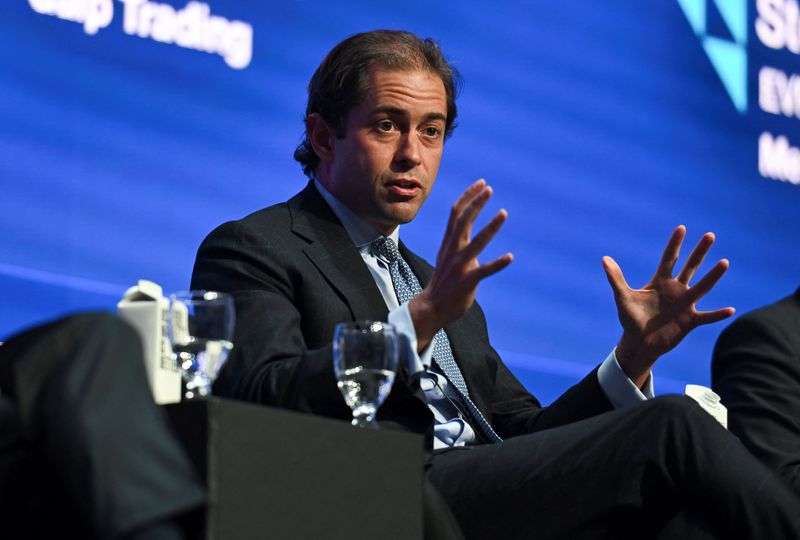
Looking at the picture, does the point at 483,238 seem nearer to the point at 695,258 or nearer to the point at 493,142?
the point at 695,258

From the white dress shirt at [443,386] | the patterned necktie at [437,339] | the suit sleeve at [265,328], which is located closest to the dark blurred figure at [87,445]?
the suit sleeve at [265,328]

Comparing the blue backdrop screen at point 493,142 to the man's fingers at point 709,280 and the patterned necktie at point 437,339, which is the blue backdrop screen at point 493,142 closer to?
the patterned necktie at point 437,339

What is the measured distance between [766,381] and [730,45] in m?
1.98

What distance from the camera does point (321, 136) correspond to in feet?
9.81

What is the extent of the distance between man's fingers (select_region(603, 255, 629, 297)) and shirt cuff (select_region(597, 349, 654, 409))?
127 millimetres

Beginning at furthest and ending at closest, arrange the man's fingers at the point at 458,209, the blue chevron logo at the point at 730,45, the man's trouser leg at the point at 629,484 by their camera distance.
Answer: the blue chevron logo at the point at 730,45 < the man's fingers at the point at 458,209 < the man's trouser leg at the point at 629,484

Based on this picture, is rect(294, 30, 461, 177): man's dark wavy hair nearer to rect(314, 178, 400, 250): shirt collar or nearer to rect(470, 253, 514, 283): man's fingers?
rect(314, 178, 400, 250): shirt collar

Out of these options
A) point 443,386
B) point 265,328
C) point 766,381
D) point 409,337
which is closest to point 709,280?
point 766,381

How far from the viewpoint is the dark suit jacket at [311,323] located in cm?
214

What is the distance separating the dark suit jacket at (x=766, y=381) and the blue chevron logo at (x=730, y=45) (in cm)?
165

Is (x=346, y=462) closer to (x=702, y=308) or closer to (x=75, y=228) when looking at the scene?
(x=75, y=228)

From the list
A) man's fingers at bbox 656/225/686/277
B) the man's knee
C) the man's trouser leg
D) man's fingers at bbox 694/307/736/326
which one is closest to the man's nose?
man's fingers at bbox 656/225/686/277

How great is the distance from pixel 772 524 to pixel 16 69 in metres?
1.89

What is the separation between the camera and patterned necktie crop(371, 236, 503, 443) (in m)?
2.58
